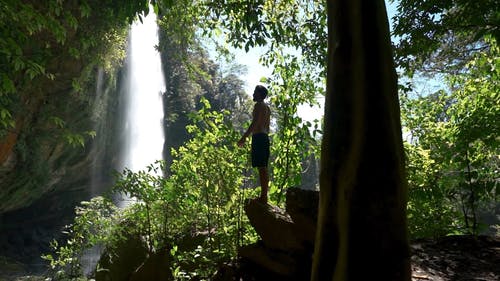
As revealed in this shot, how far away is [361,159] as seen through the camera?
2379 mm

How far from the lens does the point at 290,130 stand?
5.12 meters

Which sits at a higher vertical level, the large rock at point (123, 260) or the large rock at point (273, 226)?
the large rock at point (273, 226)

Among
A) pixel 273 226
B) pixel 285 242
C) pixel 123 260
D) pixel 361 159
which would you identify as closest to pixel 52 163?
pixel 123 260

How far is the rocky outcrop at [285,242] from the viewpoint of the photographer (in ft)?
12.6

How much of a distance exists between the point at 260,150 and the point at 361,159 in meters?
2.10

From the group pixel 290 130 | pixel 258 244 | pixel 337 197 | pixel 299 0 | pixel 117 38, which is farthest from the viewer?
pixel 117 38

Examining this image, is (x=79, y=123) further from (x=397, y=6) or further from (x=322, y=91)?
(x=397, y=6)

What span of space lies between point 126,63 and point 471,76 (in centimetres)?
2153

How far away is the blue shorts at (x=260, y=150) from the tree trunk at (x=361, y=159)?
1845 mm

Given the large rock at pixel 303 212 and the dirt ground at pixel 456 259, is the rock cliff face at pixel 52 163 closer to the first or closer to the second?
the large rock at pixel 303 212

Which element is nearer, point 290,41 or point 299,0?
point 290,41

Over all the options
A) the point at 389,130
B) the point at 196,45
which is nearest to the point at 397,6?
the point at 389,130

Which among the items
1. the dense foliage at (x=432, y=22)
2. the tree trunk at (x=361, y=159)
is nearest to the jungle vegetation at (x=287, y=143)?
the dense foliage at (x=432, y=22)

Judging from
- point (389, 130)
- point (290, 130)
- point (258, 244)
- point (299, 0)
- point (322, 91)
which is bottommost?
point (258, 244)
